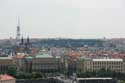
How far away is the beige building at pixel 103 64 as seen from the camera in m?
34.1

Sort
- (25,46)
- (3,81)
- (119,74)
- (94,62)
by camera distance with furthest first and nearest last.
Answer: (25,46) < (94,62) < (119,74) < (3,81)

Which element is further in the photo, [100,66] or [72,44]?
[72,44]

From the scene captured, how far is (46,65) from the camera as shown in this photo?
35.3 metres

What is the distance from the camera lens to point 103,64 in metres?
34.5

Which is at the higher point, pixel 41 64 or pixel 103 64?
pixel 103 64

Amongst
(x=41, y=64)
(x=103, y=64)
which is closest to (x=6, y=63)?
(x=41, y=64)

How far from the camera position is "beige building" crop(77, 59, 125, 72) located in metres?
34.1

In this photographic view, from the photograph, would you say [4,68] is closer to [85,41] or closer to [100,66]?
[100,66]

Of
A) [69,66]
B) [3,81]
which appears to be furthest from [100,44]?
[3,81]

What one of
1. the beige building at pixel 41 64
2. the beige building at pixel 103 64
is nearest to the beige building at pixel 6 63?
the beige building at pixel 41 64

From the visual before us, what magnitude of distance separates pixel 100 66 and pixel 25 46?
51.4 ft

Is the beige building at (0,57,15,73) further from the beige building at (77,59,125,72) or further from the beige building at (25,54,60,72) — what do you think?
the beige building at (77,59,125,72)

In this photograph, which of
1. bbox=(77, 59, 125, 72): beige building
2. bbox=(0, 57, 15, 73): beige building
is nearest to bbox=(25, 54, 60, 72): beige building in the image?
bbox=(0, 57, 15, 73): beige building

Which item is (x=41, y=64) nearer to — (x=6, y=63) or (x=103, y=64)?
(x=6, y=63)
